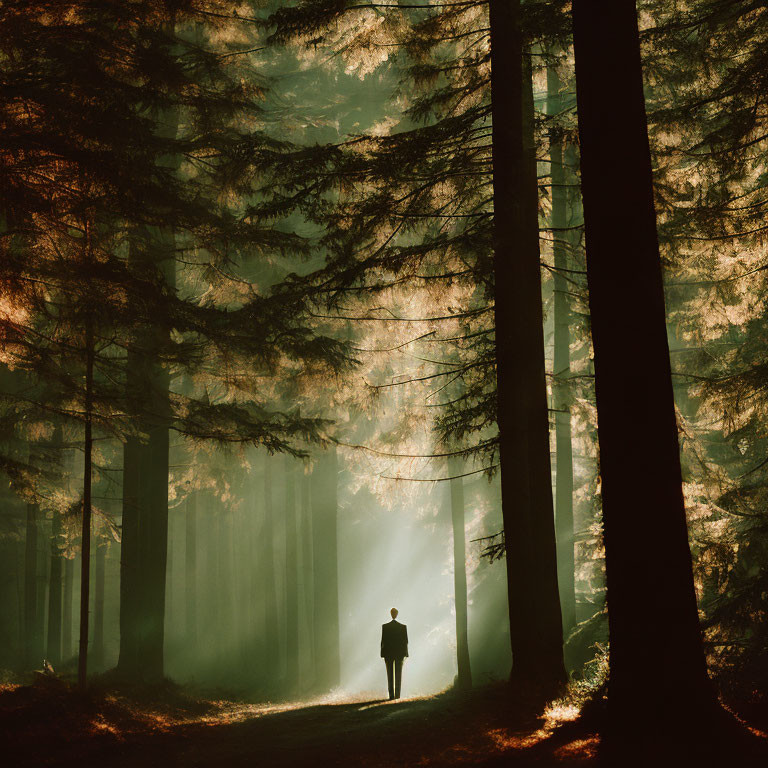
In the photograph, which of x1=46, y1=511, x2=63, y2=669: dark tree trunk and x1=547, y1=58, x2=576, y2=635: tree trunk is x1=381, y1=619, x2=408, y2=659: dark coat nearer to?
x1=547, y1=58, x2=576, y2=635: tree trunk

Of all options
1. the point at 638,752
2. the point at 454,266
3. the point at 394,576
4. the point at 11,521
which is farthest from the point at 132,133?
the point at 394,576

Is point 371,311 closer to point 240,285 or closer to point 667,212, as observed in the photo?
point 240,285

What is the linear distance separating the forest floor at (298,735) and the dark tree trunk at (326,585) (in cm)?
986

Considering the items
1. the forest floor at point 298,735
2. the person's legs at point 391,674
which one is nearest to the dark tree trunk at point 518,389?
the forest floor at point 298,735

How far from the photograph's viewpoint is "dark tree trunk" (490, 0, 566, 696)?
9320mm

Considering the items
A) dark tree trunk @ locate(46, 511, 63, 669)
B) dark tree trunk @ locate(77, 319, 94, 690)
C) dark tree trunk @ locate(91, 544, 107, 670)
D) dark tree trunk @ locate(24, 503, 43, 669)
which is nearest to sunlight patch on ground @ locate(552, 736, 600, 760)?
dark tree trunk @ locate(77, 319, 94, 690)

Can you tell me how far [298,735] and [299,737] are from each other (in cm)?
20

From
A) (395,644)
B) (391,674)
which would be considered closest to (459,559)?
(391,674)

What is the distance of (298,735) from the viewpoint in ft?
28.2

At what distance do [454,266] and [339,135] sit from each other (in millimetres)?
12137

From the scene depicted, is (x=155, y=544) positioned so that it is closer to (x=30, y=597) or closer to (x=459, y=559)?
(x=459, y=559)

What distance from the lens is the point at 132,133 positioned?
995 cm

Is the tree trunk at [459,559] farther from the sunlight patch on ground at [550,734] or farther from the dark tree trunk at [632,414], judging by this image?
the dark tree trunk at [632,414]

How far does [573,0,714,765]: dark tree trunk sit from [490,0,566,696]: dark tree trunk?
11.9ft
